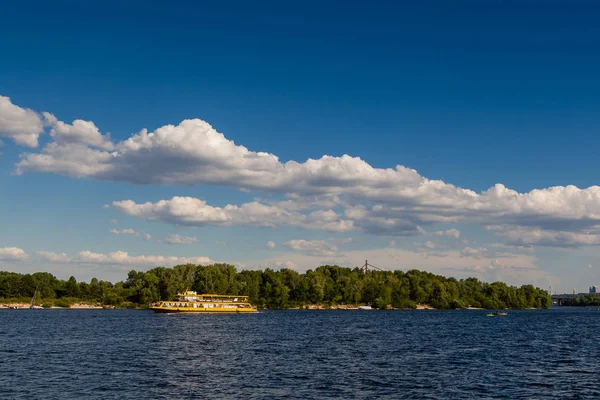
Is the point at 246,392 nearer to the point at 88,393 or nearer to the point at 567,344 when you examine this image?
the point at 88,393

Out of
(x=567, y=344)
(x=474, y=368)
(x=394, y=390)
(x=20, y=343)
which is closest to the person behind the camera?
(x=394, y=390)

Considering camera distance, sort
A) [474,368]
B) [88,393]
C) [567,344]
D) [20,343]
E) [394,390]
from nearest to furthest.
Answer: [88,393]
[394,390]
[474,368]
[20,343]
[567,344]

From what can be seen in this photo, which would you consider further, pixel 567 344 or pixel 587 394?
pixel 567 344

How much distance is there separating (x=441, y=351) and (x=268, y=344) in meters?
29.7

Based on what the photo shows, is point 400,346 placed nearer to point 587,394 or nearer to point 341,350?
point 341,350

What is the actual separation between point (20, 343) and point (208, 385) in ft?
183

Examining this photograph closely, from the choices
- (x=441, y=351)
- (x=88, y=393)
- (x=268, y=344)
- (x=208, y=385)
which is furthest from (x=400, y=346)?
(x=88, y=393)

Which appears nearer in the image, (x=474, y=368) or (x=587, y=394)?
(x=587, y=394)

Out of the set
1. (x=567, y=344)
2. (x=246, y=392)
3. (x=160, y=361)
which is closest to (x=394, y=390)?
(x=246, y=392)

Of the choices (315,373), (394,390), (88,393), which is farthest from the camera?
(315,373)

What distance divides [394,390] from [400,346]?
43811mm

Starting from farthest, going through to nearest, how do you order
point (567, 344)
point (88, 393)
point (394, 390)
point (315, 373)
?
point (567, 344) < point (315, 373) < point (394, 390) < point (88, 393)

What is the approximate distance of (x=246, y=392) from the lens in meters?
54.7

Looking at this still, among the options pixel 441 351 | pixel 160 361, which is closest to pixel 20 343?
pixel 160 361
